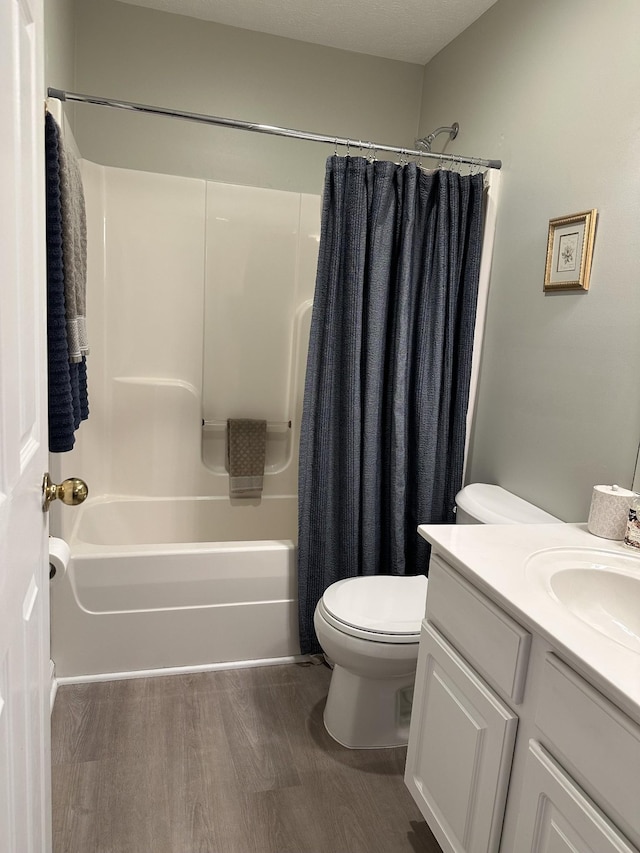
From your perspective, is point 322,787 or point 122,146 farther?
point 122,146

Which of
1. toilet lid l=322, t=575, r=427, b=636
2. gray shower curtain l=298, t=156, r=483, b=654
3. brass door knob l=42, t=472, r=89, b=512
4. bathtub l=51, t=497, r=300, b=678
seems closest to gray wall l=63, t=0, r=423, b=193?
gray shower curtain l=298, t=156, r=483, b=654

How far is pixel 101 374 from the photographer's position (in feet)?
9.24

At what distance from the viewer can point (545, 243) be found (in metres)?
1.98

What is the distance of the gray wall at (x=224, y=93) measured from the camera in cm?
265

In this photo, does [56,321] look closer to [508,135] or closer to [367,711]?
[367,711]

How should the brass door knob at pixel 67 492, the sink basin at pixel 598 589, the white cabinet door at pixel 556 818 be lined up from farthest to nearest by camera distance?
1. the sink basin at pixel 598 589
2. the brass door knob at pixel 67 492
3. the white cabinet door at pixel 556 818

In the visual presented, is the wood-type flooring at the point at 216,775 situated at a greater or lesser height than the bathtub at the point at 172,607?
lesser

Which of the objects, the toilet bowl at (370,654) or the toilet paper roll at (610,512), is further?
the toilet bowl at (370,654)

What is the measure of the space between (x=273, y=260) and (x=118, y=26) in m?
1.17

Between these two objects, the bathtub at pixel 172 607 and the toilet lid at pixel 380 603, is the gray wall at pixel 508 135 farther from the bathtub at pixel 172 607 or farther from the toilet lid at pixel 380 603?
the bathtub at pixel 172 607

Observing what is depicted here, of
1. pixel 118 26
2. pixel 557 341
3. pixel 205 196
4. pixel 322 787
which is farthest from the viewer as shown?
pixel 205 196

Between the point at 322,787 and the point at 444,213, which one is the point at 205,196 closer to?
the point at 444,213

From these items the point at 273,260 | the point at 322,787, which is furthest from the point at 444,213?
the point at 322,787

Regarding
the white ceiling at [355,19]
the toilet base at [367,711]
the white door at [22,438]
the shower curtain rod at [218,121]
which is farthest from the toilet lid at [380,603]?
the white ceiling at [355,19]
